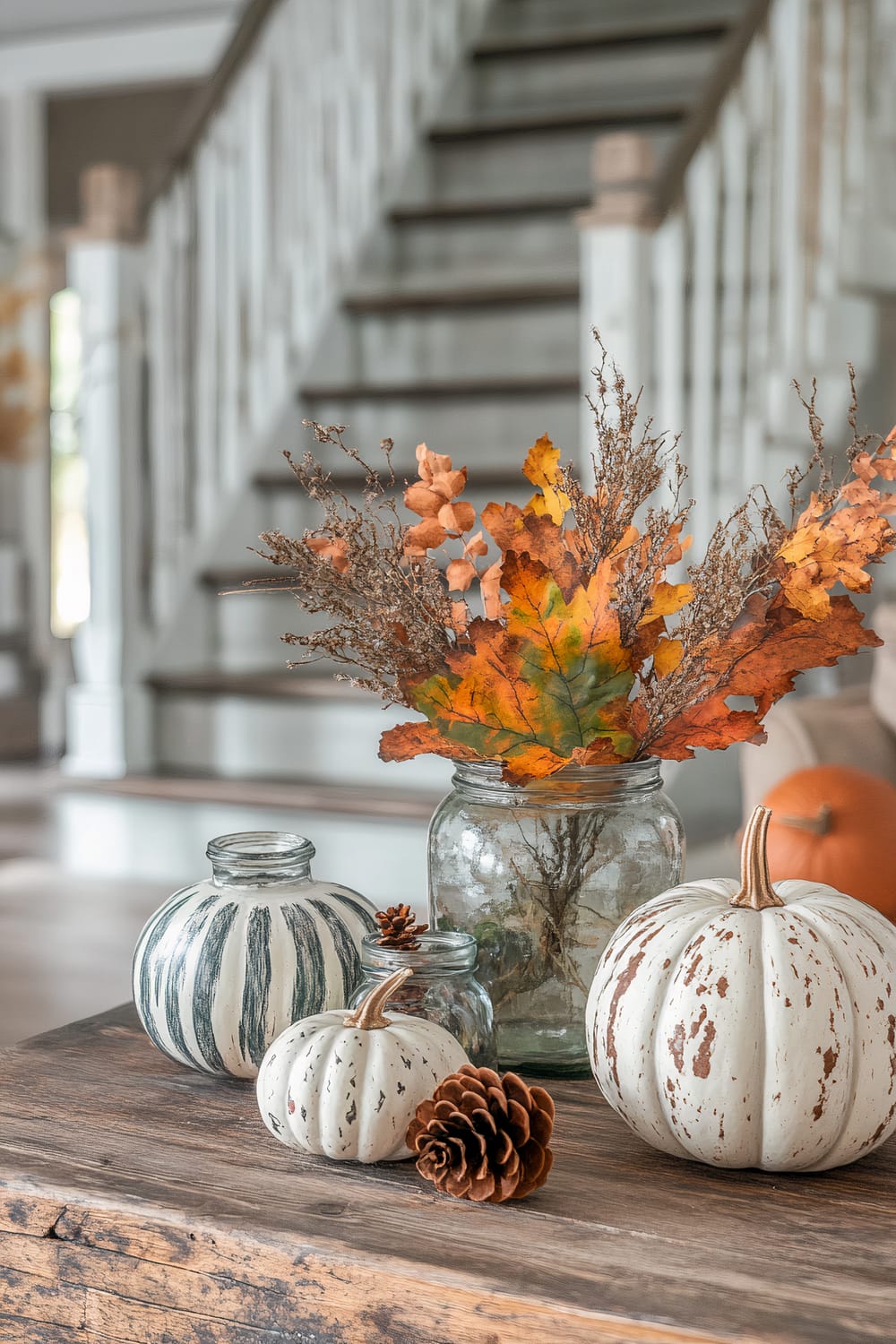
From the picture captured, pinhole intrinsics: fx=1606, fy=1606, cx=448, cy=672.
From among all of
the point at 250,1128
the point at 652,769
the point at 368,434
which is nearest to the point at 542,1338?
the point at 250,1128

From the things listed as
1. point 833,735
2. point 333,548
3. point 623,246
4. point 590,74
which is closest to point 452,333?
point 590,74

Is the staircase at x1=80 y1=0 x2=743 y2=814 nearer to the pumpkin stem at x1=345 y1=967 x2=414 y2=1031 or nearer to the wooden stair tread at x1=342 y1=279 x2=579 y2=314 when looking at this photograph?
the wooden stair tread at x1=342 y1=279 x2=579 y2=314

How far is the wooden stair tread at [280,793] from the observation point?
339cm

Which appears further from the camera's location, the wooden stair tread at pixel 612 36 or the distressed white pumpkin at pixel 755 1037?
the wooden stair tread at pixel 612 36

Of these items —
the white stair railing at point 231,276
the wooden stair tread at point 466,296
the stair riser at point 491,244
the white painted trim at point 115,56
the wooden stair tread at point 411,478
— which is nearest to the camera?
the wooden stair tread at point 411,478

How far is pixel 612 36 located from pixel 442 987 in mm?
4231

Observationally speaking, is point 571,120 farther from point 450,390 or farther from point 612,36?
point 450,390

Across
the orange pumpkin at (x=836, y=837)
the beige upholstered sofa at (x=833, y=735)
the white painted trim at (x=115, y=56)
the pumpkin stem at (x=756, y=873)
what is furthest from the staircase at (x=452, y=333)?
the pumpkin stem at (x=756, y=873)

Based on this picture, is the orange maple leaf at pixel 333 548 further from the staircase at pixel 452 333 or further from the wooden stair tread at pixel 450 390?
the wooden stair tread at pixel 450 390

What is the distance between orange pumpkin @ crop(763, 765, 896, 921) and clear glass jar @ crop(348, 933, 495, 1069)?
0.70 m

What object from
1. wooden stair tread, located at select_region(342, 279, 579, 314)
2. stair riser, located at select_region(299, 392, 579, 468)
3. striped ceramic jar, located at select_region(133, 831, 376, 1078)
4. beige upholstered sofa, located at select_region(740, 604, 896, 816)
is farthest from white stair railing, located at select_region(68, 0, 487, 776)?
striped ceramic jar, located at select_region(133, 831, 376, 1078)

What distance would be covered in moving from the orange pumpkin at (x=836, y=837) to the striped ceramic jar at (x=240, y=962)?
2.31 feet

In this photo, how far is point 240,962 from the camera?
0.99 metres

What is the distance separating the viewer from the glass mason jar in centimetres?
100
